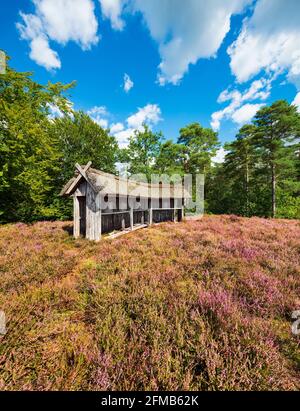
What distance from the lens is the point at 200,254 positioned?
6.52 m

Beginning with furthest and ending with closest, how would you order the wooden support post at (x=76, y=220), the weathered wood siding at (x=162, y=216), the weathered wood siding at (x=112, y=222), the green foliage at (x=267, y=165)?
the green foliage at (x=267, y=165), the weathered wood siding at (x=162, y=216), the weathered wood siding at (x=112, y=222), the wooden support post at (x=76, y=220)

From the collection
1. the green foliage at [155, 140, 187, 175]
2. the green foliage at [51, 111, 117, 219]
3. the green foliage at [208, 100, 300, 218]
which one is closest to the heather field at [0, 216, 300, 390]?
the green foliage at [51, 111, 117, 219]

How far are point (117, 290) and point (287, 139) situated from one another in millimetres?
24617

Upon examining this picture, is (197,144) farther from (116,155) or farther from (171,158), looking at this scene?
(116,155)

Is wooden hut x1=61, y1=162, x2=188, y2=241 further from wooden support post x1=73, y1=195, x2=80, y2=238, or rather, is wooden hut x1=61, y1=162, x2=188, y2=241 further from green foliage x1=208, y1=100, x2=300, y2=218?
green foliage x1=208, y1=100, x2=300, y2=218

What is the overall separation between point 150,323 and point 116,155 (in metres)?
25.7

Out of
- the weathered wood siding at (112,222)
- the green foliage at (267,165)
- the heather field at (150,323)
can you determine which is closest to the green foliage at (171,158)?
the green foliage at (267,165)

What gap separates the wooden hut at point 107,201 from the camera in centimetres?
895

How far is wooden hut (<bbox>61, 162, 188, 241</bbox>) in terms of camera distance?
29.3 feet

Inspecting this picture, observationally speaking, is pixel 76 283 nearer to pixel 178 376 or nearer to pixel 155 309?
pixel 155 309

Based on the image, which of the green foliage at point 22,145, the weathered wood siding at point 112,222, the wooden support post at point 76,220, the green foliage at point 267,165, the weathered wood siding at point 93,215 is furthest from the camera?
the green foliage at point 267,165

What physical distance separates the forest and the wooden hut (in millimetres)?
6743

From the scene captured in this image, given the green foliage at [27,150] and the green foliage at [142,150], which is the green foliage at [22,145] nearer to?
the green foliage at [27,150]

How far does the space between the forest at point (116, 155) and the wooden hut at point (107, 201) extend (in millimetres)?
6743
